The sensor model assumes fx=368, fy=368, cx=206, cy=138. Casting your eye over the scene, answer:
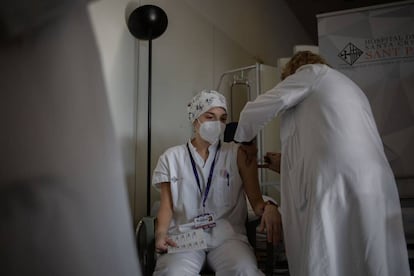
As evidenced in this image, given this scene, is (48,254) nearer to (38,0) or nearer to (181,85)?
(38,0)

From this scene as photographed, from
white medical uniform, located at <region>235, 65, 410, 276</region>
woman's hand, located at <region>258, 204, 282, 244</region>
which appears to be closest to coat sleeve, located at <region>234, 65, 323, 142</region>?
white medical uniform, located at <region>235, 65, 410, 276</region>

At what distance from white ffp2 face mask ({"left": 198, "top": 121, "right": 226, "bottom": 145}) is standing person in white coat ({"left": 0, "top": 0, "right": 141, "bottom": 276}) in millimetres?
1332

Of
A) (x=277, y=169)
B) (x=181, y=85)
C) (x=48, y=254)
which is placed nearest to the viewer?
(x=48, y=254)

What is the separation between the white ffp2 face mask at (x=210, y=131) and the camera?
1.76 metres

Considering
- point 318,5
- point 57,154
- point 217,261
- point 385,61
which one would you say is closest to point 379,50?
point 385,61

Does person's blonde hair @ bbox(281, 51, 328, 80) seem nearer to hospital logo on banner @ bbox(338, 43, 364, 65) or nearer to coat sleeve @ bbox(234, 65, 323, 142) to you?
coat sleeve @ bbox(234, 65, 323, 142)

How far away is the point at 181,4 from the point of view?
267cm

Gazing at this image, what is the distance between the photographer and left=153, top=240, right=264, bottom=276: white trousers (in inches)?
55.8

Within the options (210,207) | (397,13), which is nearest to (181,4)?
(397,13)

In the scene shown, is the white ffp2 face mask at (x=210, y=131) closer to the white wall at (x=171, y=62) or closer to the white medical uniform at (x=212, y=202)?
the white medical uniform at (x=212, y=202)

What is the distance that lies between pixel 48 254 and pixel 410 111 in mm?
2506

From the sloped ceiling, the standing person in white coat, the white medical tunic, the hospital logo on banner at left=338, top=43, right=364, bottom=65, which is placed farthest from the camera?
the sloped ceiling

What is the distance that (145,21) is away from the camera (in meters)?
2.00

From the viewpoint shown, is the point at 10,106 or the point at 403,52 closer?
the point at 10,106
